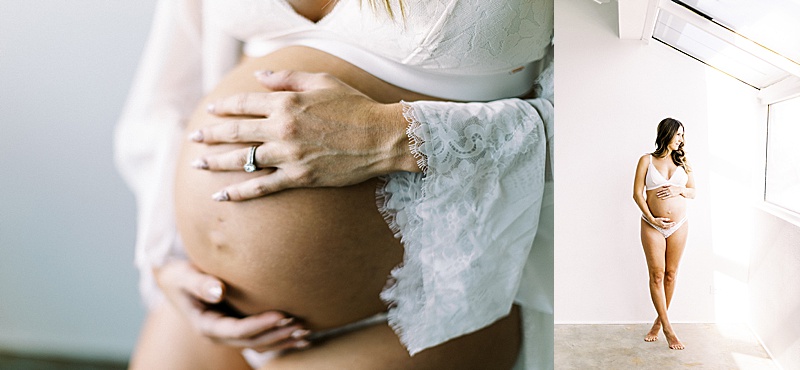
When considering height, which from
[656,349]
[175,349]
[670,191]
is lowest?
[656,349]

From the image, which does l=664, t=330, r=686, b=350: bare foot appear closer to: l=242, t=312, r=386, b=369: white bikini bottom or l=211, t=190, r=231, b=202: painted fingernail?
l=242, t=312, r=386, b=369: white bikini bottom

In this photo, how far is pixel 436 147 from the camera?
35.0 inches

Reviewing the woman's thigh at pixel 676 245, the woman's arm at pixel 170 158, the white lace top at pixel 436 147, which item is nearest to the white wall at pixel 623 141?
the woman's thigh at pixel 676 245

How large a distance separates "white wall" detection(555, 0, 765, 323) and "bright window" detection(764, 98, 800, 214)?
248mm

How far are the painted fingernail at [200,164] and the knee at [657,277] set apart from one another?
3850 mm

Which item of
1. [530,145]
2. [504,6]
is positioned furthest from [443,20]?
[530,145]

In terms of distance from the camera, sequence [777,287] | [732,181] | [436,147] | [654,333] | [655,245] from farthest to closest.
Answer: [732,181]
[654,333]
[655,245]
[777,287]
[436,147]

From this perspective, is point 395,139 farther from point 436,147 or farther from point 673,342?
point 673,342

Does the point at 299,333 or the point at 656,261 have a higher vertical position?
the point at 299,333

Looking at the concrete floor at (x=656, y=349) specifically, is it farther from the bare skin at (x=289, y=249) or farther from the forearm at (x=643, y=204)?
the bare skin at (x=289, y=249)

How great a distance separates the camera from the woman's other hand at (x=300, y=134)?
792mm

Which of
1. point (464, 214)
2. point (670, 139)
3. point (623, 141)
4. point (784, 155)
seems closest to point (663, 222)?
point (670, 139)

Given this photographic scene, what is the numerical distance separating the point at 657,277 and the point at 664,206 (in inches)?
17.8

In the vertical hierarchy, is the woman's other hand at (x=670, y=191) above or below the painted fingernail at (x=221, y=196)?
below
